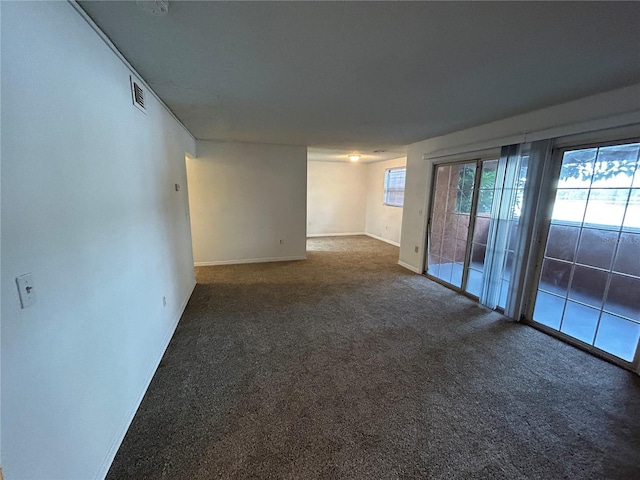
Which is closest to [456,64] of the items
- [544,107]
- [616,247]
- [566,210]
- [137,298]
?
[544,107]

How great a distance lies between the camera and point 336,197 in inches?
333

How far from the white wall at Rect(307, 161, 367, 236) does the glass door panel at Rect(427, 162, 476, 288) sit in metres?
4.18

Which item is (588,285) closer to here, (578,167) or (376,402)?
(578,167)

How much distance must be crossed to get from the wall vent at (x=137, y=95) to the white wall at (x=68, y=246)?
8cm

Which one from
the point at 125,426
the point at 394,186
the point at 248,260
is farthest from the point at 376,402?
the point at 394,186

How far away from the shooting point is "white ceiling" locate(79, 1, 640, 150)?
130 cm

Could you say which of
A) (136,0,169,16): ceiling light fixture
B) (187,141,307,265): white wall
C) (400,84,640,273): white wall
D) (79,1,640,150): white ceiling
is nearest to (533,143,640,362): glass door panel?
(400,84,640,273): white wall

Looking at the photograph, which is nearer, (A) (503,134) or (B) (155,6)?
(B) (155,6)

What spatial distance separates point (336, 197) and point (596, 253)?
645cm

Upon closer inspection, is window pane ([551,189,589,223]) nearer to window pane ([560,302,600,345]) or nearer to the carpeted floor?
window pane ([560,302,600,345])

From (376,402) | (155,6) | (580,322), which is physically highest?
(155,6)

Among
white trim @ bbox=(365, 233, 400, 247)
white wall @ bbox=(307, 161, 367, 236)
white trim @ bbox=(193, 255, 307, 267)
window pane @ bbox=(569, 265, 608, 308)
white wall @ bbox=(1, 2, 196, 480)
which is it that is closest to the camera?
white wall @ bbox=(1, 2, 196, 480)

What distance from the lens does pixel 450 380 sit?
2.14m

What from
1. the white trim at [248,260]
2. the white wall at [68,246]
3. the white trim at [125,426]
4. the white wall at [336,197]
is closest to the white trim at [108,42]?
the white wall at [68,246]
